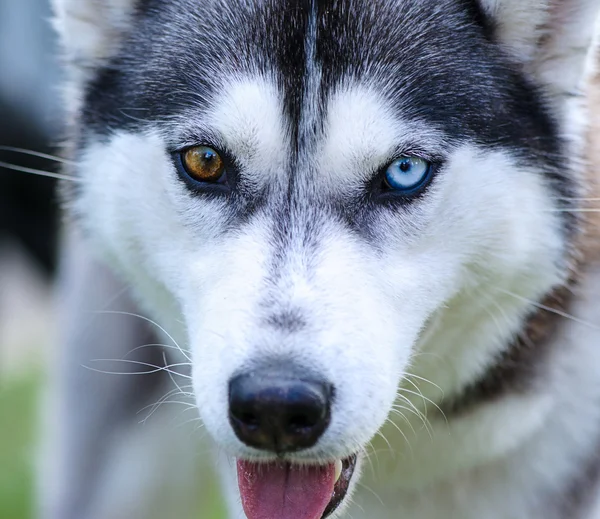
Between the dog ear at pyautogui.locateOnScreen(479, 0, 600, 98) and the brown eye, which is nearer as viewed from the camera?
the brown eye

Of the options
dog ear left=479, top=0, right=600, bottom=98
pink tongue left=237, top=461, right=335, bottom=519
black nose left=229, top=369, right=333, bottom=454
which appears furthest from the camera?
dog ear left=479, top=0, right=600, bottom=98

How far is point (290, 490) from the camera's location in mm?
2619

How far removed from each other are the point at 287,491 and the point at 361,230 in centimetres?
72

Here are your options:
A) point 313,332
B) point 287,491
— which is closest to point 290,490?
point 287,491

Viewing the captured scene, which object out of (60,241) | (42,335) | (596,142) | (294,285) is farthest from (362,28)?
(42,335)

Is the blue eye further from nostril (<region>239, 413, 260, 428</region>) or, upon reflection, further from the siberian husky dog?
nostril (<region>239, 413, 260, 428</region>)

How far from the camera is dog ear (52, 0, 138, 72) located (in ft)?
10.1

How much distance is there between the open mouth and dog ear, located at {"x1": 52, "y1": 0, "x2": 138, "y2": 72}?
138cm

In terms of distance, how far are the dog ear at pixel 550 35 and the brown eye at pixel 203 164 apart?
2.91 feet

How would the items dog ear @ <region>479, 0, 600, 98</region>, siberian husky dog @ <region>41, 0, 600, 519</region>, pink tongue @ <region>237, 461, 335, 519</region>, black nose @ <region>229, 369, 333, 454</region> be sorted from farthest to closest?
1. dog ear @ <region>479, 0, 600, 98</region>
2. pink tongue @ <region>237, 461, 335, 519</region>
3. siberian husky dog @ <region>41, 0, 600, 519</region>
4. black nose @ <region>229, 369, 333, 454</region>

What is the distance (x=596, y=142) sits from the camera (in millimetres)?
3152

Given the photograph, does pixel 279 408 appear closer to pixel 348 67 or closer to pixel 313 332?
pixel 313 332

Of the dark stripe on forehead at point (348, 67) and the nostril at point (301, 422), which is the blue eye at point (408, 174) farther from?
the nostril at point (301, 422)

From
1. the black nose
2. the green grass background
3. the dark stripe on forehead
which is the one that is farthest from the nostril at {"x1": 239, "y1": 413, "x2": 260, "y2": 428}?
the green grass background
